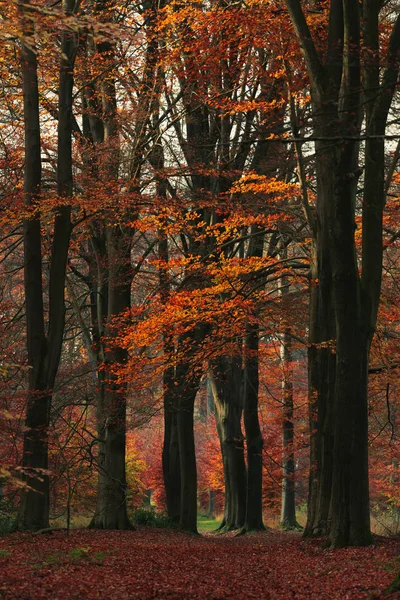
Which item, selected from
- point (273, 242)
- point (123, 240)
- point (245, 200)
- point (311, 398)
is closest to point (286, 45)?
point (245, 200)

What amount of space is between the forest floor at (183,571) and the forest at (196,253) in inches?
2.3

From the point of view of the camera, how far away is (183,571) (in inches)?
353

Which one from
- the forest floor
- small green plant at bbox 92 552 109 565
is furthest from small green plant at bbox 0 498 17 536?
small green plant at bbox 92 552 109 565

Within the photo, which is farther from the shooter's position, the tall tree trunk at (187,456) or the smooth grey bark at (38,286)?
the tall tree trunk at (187,456)

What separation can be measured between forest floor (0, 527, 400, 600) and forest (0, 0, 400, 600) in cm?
6

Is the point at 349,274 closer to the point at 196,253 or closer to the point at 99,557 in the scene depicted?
the point at 99,557

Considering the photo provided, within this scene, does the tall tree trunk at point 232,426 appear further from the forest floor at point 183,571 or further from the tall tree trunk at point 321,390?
the forest floor at point 183,571

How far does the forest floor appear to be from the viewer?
6.88 m

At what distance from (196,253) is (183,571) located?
8.33 meters

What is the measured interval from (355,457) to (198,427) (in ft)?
141

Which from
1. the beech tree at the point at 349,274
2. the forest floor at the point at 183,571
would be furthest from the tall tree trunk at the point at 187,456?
the beech tree at the point at 349,274

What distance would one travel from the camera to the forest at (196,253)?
920 cm

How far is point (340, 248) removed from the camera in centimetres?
1074

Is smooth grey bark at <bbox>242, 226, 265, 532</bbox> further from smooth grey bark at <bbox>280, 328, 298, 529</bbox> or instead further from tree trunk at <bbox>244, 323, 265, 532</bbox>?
smooth grey bark at <bbox>280, 328, 298, 529</bbox>
